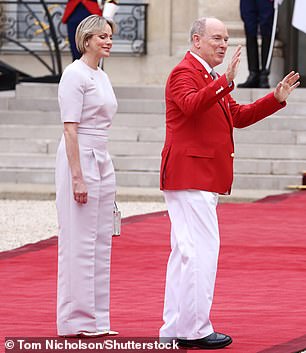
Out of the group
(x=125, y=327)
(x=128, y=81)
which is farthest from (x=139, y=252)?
(x=128, y=81)

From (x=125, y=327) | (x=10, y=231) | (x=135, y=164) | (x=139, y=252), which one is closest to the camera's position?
(x=125, y=327)

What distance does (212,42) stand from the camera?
7.69 metres

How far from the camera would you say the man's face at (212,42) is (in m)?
7.66

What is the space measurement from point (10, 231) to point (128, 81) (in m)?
9.12

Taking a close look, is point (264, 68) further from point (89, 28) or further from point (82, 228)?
point (82, 228)

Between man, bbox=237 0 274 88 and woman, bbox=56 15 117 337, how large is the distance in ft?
35.0

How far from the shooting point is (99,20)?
7.92m

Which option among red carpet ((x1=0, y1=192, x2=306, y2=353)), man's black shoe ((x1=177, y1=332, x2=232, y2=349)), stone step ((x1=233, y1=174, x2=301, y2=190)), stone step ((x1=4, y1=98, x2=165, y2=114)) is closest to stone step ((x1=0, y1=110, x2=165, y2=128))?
stone step ((x1=4, y1=98, x2=165, y2=114))

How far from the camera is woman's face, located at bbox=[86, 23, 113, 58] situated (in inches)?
312

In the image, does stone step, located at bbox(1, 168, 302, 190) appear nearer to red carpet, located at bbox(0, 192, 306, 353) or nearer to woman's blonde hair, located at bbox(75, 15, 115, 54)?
red carpet, located at bbox(0, 192, 306, 353)

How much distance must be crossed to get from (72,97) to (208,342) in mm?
1365

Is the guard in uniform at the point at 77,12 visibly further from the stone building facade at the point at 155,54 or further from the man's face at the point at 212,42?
the man's face at the point at 212,42

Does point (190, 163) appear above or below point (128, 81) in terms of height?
above

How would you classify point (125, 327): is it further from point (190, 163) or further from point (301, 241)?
point (301, 241)
